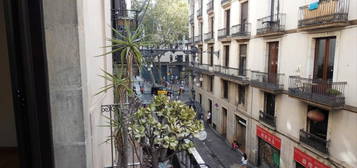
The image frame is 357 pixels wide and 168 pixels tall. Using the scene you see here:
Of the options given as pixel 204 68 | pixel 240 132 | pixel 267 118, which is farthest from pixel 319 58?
pixel 204 68

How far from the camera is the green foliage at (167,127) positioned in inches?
95.0

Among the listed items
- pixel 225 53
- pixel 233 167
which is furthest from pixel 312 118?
pixel 225 53

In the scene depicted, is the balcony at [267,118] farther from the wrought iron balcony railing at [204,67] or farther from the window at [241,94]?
the wrought iron balcony railing at [204,67]

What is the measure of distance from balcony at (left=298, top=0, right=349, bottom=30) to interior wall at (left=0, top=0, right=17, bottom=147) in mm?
7292

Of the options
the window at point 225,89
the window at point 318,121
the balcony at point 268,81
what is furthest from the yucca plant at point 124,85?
the window at point 225,89

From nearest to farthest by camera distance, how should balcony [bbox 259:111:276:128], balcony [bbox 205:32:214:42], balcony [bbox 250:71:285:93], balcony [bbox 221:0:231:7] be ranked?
balcony [bbox 250:71:285:93]
balcony [bbox 259:111:276:128]
balcony [bbox 221:0:231:7]
balcony [bbox 205:32:214:42]

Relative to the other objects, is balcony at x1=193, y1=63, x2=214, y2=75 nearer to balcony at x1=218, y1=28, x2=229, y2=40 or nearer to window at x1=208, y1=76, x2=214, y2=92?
window at x1=208, y1=76, x2=214, y2=92

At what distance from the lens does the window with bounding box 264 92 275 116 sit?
9.46 metres

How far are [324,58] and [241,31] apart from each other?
516 cm

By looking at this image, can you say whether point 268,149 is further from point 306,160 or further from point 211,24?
point 211,24

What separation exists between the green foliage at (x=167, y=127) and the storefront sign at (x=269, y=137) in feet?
24.9

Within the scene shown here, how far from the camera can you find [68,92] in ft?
6.24

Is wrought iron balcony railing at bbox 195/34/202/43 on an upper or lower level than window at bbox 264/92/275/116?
upper

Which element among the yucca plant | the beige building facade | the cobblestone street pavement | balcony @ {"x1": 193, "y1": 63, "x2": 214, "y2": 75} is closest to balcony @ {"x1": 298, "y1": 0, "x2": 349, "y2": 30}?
the beige building facade
